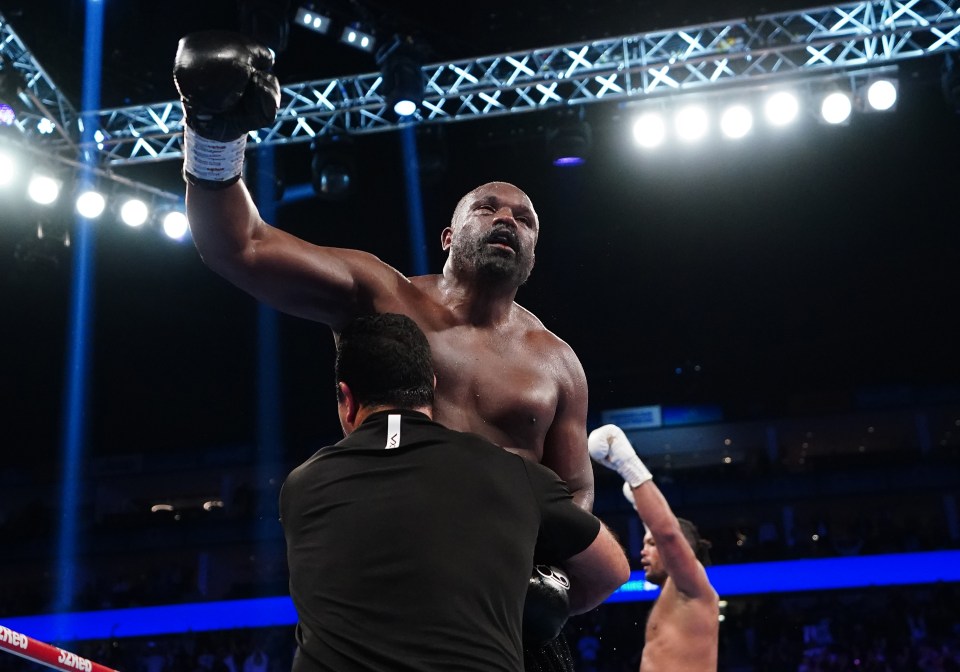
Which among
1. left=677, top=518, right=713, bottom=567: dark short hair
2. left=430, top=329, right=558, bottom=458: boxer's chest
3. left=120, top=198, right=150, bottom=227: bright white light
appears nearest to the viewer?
left=430, top=329, right=558, bottom=458: boxer's chest

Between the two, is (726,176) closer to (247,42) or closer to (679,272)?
A: (679,272)

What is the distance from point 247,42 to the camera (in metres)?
2.10

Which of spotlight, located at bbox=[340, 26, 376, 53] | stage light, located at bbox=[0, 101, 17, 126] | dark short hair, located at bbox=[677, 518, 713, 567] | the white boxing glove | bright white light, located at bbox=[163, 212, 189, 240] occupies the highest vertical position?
spotlight, located at bbox=[340, 26, 376, 53]

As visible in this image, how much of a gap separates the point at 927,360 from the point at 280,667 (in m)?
13.5

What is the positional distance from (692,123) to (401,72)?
7.42 ft

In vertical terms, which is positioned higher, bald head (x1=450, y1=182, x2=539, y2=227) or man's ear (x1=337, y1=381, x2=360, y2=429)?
bald head (x1=450, y1=182, x2=539, y2=227)

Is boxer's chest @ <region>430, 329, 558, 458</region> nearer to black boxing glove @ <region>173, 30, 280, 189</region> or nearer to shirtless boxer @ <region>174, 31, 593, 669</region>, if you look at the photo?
shirtless boxer @ <region>174, 31, 593, 669</region>

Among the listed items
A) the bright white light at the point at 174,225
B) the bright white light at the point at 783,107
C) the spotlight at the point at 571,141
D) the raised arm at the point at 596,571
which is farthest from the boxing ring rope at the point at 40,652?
the bright white light at the point at 174,225

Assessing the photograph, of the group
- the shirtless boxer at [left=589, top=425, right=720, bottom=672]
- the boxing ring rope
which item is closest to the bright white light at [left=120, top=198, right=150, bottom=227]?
the shirtless boxer at [left=589, top=425, right=720, bottom=672]

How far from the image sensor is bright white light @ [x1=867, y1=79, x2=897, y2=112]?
23.0ft

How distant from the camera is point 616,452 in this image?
3633mm

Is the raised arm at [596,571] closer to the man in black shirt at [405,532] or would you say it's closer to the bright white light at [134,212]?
the man in black shirt at [405,532]

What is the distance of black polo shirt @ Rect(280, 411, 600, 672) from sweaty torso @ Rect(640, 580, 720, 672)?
269 centimetres

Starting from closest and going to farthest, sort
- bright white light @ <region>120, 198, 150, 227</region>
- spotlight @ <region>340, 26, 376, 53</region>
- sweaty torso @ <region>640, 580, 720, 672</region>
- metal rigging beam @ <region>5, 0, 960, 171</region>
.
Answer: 1. sweaty torso @ <region>640, 580, 720, 672</region>
2. metal rigging beam @ <region>5, 0, 960, 171</region>
3. spotlight @ <region>340, 26, 376, 53</region>
4. bright white light @ <region>120, 198, 150, 227</region>
